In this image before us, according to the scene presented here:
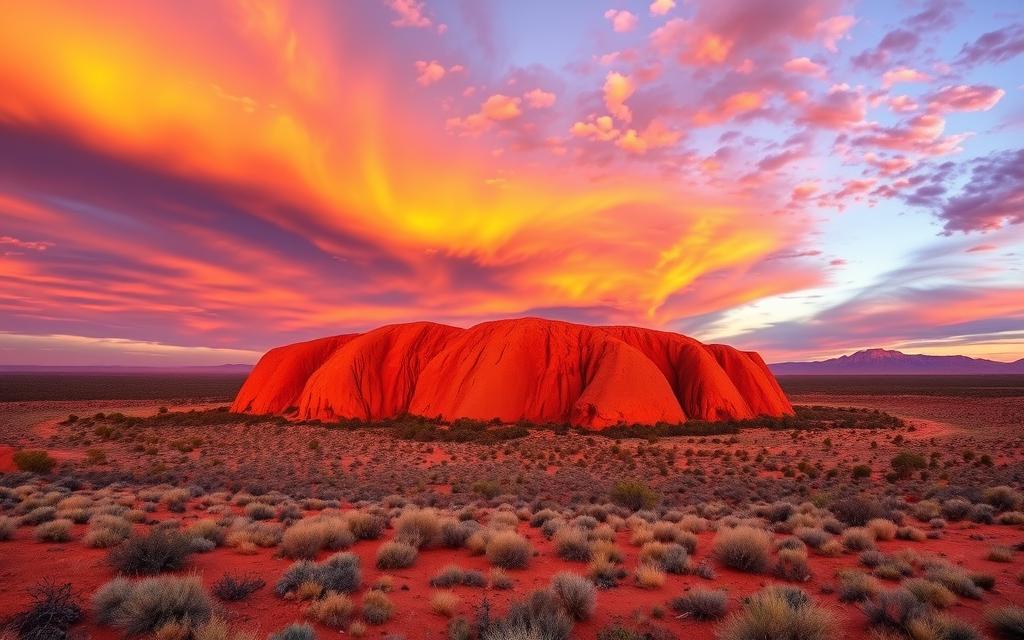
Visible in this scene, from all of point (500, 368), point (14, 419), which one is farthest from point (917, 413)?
point (14, 419)

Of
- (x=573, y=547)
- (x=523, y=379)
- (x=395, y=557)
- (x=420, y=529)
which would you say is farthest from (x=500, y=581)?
(x=523, y=379)

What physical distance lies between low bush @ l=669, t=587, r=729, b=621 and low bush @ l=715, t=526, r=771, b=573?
1946mm

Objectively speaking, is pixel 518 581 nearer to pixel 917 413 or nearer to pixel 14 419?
pixel 14 419

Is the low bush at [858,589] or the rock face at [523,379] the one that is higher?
the rock face at [523,379]

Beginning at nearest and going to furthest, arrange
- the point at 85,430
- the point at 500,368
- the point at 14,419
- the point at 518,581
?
the point at 518,581
the point at 85,430
the point at 500,368
the point at 14,419

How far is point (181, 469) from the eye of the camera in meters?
21.4

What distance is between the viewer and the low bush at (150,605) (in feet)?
17.5

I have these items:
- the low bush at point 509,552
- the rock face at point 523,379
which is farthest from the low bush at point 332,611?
the rock face at point 523,379

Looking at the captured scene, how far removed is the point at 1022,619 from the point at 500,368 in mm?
A: 37091

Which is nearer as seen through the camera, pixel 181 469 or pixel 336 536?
pixel 336 536

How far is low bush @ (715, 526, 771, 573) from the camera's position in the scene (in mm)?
Answer: 8312

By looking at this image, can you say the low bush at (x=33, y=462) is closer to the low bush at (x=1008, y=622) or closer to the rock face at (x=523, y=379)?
the rock face at (x=523, y=379)

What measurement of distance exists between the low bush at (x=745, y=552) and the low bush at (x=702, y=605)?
195 cm

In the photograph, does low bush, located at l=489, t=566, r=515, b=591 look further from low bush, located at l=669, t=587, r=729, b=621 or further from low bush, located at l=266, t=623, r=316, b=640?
low bush, located at l=266, t=623, r=316, b=640
